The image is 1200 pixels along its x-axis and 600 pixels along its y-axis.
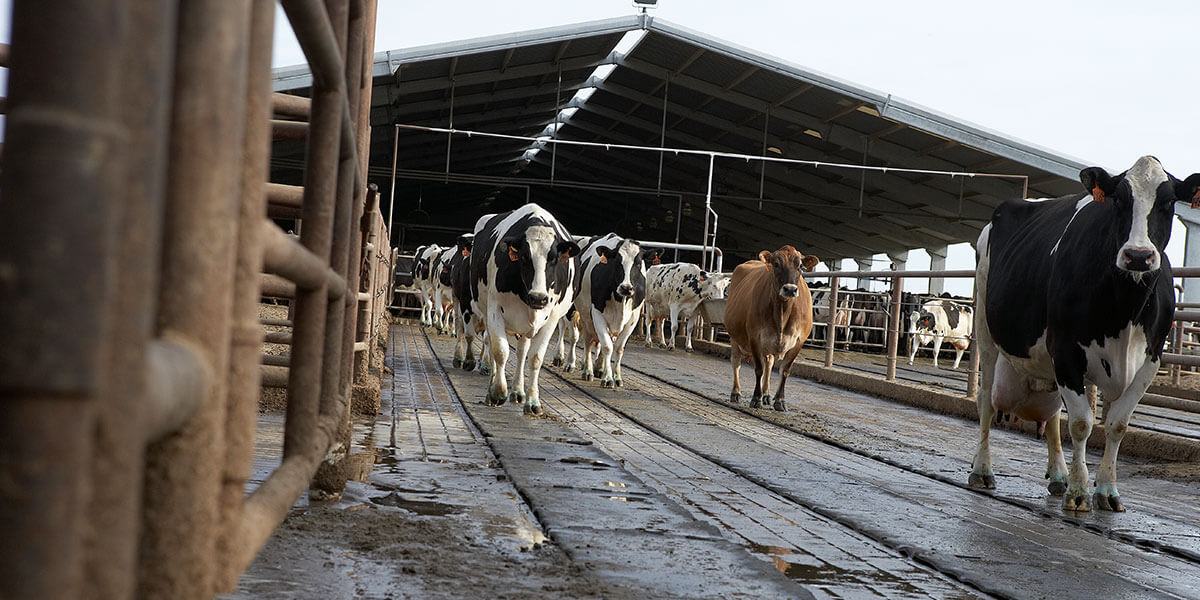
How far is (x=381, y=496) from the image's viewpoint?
4.52m

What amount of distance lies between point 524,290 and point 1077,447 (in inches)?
187

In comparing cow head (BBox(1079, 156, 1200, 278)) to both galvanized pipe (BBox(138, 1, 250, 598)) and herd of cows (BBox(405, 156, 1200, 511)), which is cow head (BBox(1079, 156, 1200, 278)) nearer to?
herd of cows (BBox(405, 156, 1200, 511))

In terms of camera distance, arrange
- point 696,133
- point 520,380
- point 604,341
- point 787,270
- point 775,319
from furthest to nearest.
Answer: point 696,133
point 604,341
point 775,319
point 787,270
point 520,380

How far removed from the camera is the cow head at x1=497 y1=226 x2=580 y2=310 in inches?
353

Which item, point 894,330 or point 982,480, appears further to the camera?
point 894,330

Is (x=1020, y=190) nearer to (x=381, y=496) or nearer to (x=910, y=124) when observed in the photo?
(x=910, y=124)

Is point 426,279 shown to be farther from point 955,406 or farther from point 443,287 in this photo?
point 955,406

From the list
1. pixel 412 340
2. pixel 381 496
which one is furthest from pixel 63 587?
pixel 412 340

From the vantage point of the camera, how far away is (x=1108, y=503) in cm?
569

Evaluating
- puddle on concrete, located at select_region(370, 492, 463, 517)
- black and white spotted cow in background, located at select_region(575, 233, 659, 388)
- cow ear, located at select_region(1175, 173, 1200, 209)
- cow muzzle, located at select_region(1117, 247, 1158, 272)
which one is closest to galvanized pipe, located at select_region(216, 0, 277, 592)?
puddle on concrete, located at select_region(370, 492, 463, 517)

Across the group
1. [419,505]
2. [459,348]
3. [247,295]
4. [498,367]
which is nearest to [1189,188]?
[419,505]

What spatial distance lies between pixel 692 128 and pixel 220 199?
3164cm

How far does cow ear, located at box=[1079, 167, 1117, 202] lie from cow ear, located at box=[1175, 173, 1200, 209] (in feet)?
1.01

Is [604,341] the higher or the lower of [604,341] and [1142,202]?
the lower
